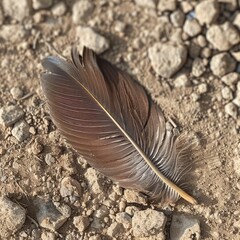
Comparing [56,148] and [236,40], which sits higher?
[236,40]

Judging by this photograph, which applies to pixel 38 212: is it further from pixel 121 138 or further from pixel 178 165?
pixel 178 165

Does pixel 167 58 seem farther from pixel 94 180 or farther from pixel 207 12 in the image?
pixel 94 180

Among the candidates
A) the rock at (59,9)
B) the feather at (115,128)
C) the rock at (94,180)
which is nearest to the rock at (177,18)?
the feather at (115,128)

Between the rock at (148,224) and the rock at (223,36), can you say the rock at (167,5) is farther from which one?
the rock at (148,224)

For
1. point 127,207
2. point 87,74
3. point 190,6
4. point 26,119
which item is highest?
point 190,6

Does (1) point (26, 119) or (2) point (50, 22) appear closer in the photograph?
(1) point (26, 119)

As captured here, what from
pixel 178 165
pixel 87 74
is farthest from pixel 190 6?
pixel 178 165
